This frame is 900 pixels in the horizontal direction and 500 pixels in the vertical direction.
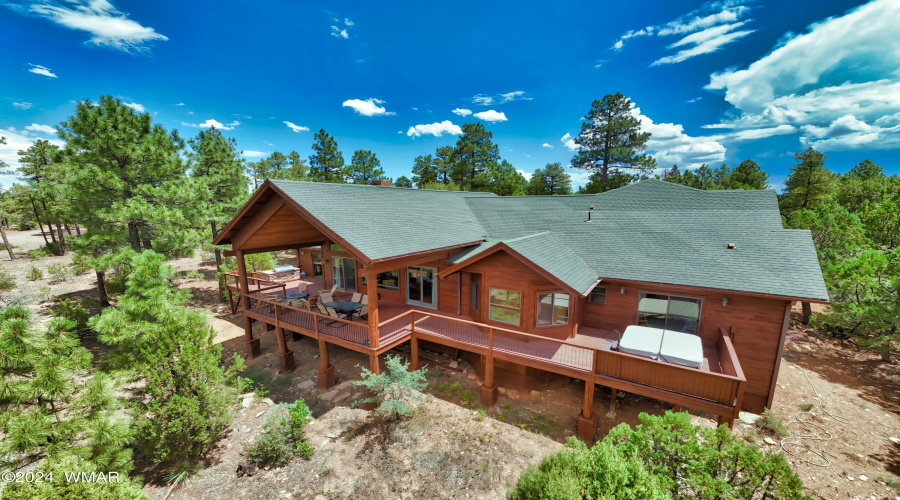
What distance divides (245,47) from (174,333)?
22.1 meters

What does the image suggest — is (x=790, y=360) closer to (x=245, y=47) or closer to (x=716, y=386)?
(x=716, y=386)

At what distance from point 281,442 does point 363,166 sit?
45.4 metres

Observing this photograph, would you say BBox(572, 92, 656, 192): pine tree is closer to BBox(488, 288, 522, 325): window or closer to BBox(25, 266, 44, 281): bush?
BBox(488, 288, 522, 325): window

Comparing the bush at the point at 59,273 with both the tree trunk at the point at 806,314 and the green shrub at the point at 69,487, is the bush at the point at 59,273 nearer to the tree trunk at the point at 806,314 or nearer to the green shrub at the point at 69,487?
the green shrub at the point at 69,487

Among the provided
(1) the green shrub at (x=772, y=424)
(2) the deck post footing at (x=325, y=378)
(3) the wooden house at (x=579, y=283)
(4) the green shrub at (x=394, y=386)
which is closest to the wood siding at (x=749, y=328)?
(3) the wooden house at (x=579, y=283)

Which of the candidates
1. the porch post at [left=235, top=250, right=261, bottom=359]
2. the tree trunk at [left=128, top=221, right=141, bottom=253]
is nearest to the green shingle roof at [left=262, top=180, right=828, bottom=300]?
the porch post at [left=235, top=250, right=261, bottom=359]

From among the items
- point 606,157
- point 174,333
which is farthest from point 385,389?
point 606,157

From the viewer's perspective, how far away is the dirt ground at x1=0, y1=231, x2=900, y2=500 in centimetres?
657

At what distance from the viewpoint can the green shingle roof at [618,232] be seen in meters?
9.10

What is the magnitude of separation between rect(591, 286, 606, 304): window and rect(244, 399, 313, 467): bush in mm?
9975

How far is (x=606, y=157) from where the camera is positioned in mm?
34844

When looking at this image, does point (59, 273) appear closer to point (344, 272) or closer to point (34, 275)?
point (34, 275)

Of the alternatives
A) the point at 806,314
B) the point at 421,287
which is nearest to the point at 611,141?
the point at 806,314

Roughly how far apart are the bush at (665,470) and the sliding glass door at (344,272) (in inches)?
490
